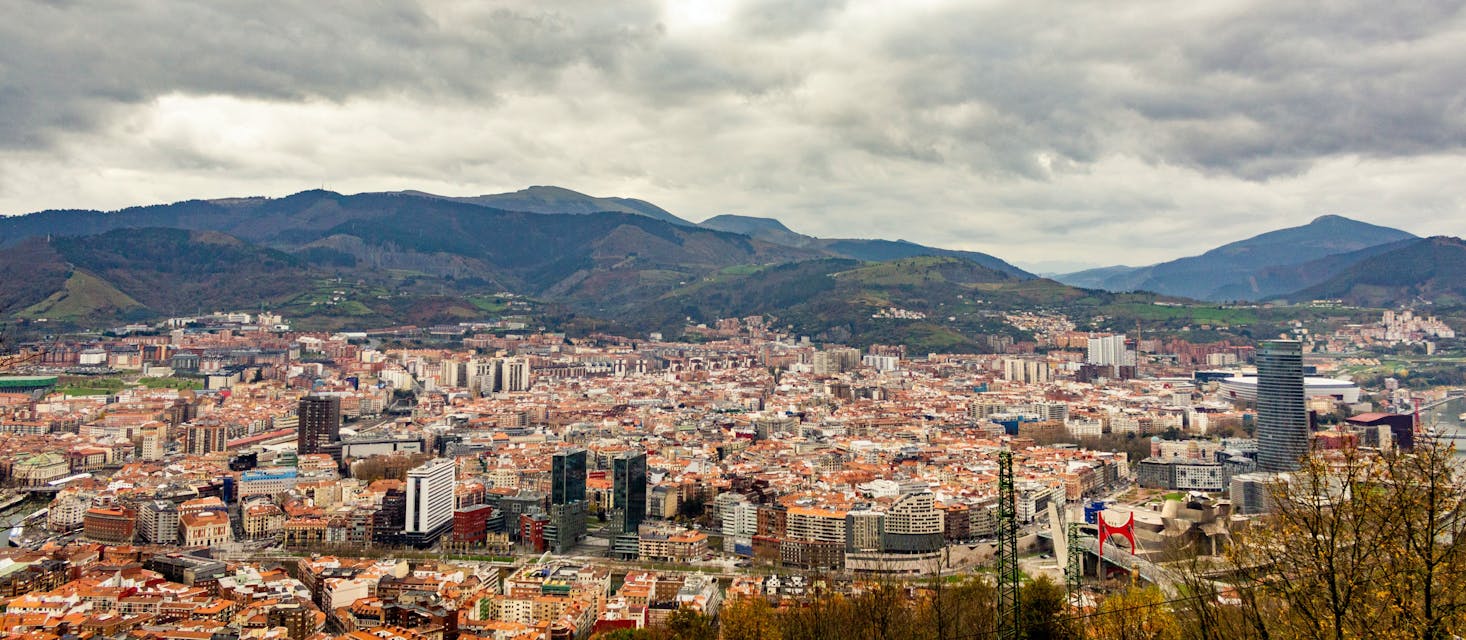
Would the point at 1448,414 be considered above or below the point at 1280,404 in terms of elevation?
below

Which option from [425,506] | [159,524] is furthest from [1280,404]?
[159,524]

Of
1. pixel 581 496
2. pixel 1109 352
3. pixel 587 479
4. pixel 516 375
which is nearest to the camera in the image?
pixel 581 496

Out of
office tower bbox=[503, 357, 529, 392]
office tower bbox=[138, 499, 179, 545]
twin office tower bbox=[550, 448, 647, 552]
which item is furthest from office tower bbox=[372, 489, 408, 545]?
office tower bbox=[503, 357, 529, 392]

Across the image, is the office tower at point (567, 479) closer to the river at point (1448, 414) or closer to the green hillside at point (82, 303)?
the river at point (1448, 414)

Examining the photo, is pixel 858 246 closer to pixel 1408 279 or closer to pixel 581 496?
pixel 1408 279

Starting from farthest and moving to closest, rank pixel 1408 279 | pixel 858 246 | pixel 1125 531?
pixel 858 246
pixel 1408 279
pixel 1125 531

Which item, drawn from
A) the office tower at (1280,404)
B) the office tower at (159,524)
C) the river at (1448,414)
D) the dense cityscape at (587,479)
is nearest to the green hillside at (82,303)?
the dense cityscape at (587,479)
